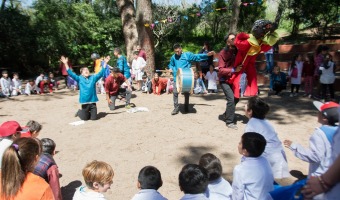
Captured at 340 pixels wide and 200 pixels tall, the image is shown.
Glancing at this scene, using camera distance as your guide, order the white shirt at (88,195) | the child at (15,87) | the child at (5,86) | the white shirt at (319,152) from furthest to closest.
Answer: the child at (15,87)
the child at (5,86)
the white shirt at (319,152)
the white shirt at (88,195)

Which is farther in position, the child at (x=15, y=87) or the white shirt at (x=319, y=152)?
the child at (x=15, y=87)

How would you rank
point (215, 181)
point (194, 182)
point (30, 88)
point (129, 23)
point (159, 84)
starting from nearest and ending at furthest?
point (194, 182) → point (215, 181) → point (159, 84) → point (30, 88) → point (129, 23)

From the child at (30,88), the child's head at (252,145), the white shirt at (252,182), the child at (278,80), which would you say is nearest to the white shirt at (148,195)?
the white shirt at (252,182)

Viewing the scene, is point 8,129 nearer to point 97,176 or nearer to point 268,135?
point 97,176

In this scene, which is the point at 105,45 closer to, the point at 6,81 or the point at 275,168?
the point at 6,81

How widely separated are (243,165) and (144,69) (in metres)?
10.1

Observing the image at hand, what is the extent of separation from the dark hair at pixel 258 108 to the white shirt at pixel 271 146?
0.26 feet

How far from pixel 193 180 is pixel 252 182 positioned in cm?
67

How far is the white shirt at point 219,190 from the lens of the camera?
118 inches

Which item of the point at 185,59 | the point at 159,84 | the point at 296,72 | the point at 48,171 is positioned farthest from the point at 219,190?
the point at 159,84

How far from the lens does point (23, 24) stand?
53.0ft

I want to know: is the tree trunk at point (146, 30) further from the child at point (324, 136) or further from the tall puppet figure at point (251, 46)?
the child at point (324, 136)

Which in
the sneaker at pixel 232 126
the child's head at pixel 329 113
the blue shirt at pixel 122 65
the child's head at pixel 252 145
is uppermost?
the blue shirt at pixel 122 65

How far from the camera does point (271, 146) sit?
4.02 metres
